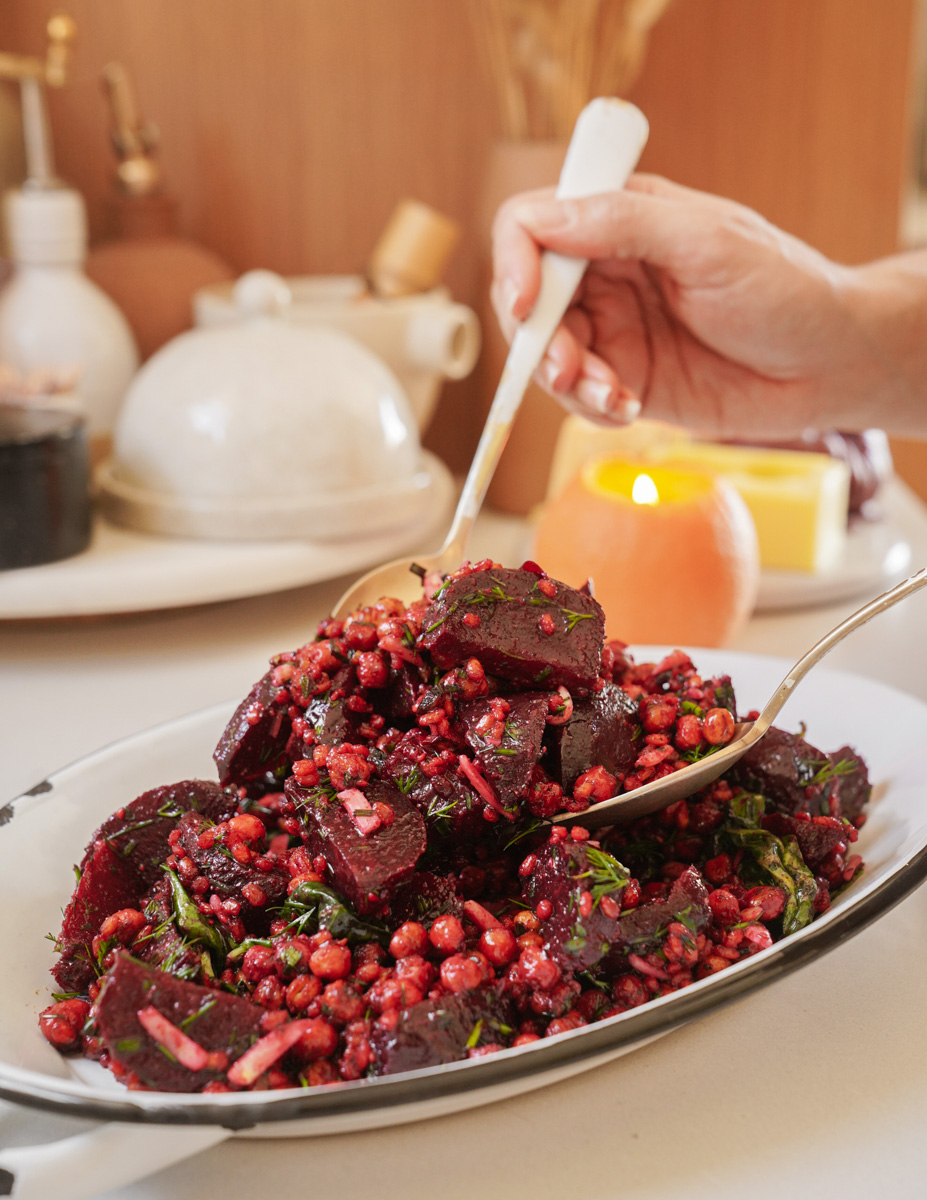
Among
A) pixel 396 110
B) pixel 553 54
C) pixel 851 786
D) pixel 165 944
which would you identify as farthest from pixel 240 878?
pixel 396 110

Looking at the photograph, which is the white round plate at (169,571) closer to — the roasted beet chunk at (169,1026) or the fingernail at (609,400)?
the fingernail at (609,400)

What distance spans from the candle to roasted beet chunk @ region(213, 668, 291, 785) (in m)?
0.52

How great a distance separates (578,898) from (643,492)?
72cm

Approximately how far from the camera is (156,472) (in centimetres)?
157

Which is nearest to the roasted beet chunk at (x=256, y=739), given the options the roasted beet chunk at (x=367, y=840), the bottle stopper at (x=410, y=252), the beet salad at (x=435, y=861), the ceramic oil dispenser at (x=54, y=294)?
the beet salad at (x=435, y=861)

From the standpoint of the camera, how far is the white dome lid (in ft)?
5.00

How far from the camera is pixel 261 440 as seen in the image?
1.52 metres

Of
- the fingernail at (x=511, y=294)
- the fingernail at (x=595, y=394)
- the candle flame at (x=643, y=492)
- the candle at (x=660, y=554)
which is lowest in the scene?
the candle at (x=660, y=554)

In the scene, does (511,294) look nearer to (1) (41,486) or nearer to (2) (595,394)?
(2) (595,394)

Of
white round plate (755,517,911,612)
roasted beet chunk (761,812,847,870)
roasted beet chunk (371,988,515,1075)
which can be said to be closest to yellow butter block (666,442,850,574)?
white round plate (755,517,911,612)

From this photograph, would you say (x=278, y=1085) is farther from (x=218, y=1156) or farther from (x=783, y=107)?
(x=783, y=107)

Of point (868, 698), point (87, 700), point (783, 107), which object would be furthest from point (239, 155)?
point (868, 698)

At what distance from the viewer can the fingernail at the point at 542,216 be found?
1.30m

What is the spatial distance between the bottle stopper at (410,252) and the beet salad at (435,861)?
48.1 inches
